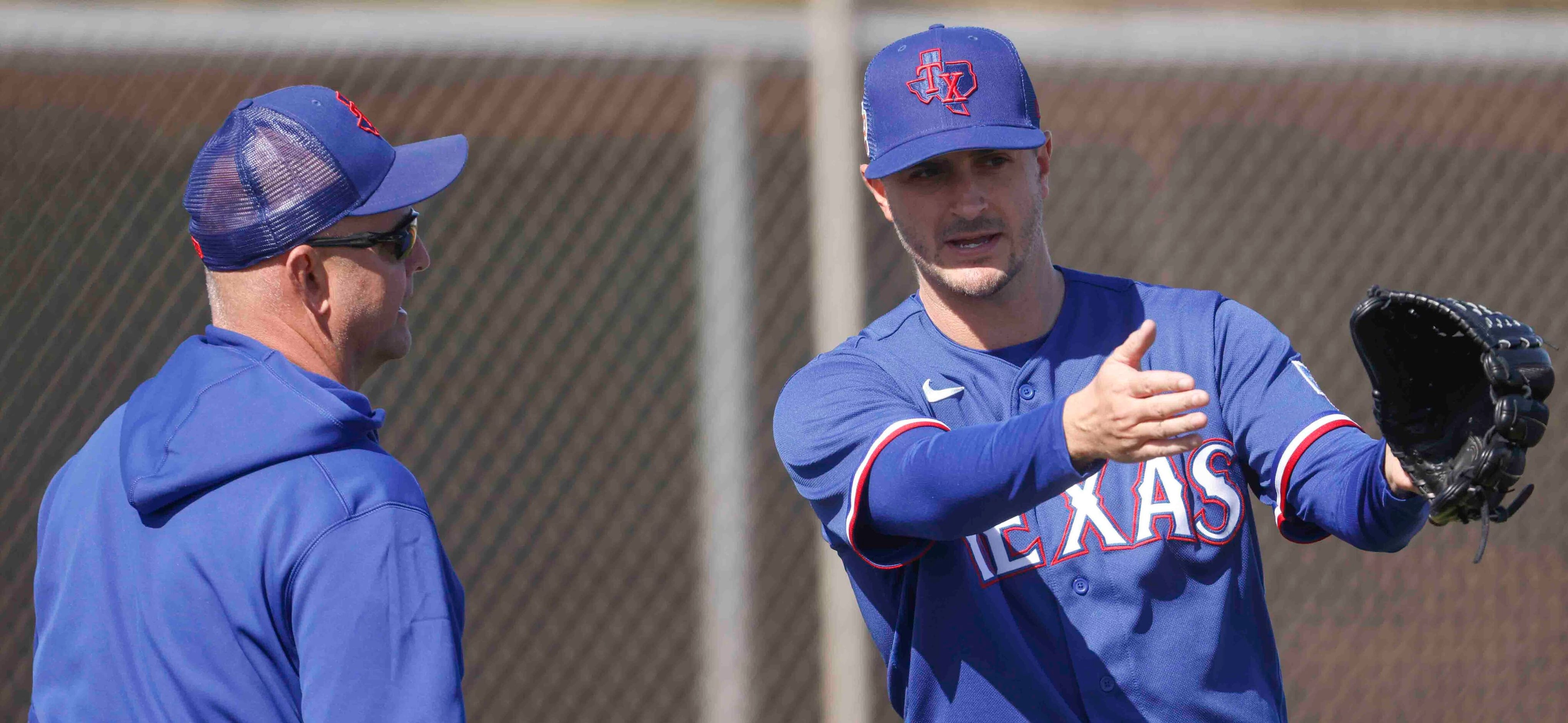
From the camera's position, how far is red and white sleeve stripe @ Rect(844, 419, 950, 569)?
66.6 inches

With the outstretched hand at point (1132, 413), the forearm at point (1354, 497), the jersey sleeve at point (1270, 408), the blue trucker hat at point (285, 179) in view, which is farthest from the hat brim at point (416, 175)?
the forearm at point (1354, 497)

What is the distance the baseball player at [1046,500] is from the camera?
5.84 feet

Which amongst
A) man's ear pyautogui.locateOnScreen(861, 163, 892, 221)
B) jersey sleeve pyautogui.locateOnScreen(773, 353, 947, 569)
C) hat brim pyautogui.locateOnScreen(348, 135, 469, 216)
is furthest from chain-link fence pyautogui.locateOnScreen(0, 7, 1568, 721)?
jersey sleeve pyautogui.locateOnScreen(773, 353, 947, 569)

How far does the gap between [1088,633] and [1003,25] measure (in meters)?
2.65

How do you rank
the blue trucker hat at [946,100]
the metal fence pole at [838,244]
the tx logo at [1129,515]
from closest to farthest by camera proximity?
the tx logo at [1129,515], the blue trucker hat at [946,100], the metal fence pole at [838,244]

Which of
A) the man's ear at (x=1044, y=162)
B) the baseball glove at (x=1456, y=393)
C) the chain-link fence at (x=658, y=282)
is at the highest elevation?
the baseball glove at (x=1456, y=393)

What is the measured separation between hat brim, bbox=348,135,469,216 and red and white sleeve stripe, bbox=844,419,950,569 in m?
0.67

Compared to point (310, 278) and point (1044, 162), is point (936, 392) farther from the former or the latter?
point (310, 278)

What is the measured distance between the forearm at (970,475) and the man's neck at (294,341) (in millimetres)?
715

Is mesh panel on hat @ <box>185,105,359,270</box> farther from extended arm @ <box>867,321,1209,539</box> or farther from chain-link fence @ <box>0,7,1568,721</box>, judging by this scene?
chain-link fence @ <box>0,7,1568,721</box>

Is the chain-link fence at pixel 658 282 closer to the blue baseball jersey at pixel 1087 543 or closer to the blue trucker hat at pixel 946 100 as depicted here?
the blue trucker hat at pixel 946 100

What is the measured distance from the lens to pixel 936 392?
1.95 metres

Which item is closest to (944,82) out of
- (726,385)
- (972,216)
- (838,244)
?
(972,216)

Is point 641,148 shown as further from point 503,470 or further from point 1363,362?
point 1363,362
